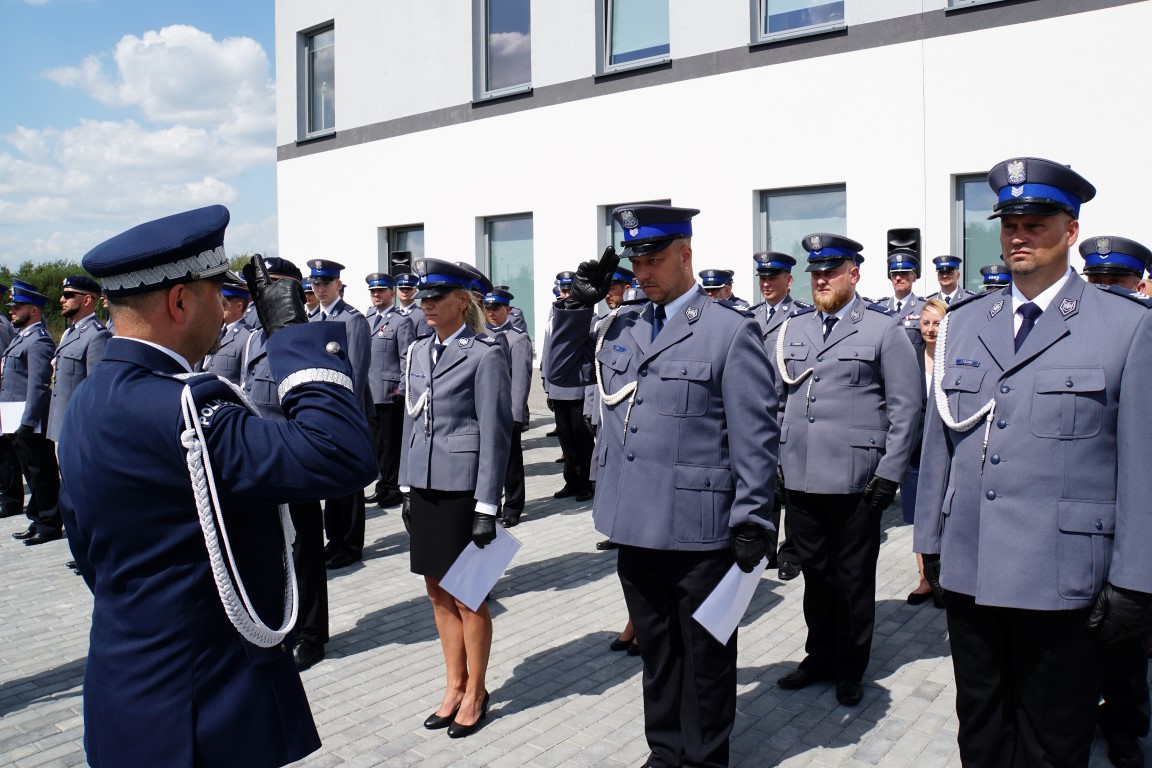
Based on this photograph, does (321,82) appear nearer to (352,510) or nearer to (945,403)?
(352,510)

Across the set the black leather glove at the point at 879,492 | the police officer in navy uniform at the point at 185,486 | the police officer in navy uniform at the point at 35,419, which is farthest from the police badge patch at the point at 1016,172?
the police officer in navy uniform at the point at 35,419

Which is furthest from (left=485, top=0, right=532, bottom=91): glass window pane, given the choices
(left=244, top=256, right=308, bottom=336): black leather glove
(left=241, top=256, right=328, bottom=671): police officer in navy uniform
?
(left=244, top=256, right=308, bottom=336): black leather glove

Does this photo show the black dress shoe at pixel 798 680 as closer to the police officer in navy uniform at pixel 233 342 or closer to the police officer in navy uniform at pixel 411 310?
the police officer in navy uniform at pixel 233 342

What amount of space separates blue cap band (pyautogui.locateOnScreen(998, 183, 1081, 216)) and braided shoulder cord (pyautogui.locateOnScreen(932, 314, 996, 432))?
521 mm

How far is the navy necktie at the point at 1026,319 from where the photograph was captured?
295 centimetres

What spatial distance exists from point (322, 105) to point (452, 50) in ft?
13.3

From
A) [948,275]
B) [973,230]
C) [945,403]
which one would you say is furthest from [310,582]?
[973,230]

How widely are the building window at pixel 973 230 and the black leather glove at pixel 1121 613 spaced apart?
8.03 metres

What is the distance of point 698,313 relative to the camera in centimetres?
365

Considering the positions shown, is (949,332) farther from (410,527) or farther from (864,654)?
(410,527)

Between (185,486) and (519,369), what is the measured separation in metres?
7.72

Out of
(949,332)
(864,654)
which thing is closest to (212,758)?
(949,332)

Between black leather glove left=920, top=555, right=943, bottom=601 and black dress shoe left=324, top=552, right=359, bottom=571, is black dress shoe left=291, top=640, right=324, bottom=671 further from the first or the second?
black leather glove left=920, top=555, right=943, bottom=601

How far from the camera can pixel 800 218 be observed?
1125 centimetres
